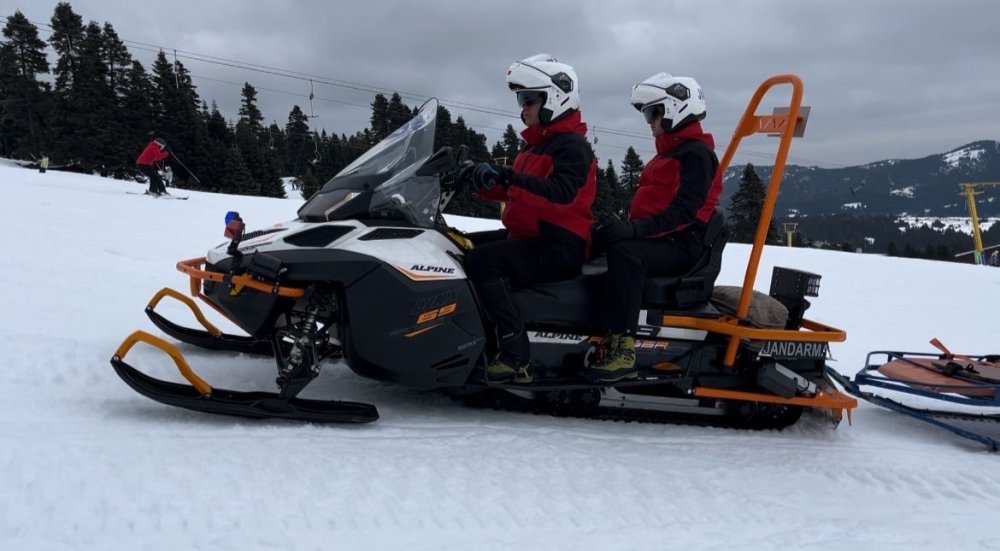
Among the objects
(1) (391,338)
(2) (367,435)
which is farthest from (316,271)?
(2) (367,435)

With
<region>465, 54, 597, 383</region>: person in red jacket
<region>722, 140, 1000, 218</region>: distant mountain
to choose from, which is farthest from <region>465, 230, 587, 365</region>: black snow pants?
<region>722, 140, 1000, 218</region>: distant mountain

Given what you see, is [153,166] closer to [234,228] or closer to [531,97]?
[234,228]

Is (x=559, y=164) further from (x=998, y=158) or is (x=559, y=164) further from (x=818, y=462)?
(x=998, y=158)

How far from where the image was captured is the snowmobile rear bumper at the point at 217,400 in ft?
10.2

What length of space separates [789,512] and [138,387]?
3.17 m

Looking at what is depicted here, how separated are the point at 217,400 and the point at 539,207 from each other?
6.56ft

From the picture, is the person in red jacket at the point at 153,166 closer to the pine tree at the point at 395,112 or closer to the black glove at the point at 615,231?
the black glove at the point at 615,231

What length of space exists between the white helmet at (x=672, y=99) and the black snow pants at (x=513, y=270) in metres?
1.00

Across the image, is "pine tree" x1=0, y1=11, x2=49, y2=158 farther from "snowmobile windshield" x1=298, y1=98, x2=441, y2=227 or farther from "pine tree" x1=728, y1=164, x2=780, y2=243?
"snowmobile windshield" x1=298, y1=98, x2=441, y2=227

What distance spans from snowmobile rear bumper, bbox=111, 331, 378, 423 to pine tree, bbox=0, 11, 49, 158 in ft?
174

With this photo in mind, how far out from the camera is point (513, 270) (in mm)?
3605

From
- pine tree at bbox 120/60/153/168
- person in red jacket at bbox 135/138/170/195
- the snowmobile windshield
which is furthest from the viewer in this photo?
pine tree at bbox 120/60/153/168

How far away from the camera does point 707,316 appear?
3.97 meters

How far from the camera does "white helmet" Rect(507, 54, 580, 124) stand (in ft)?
11.9
